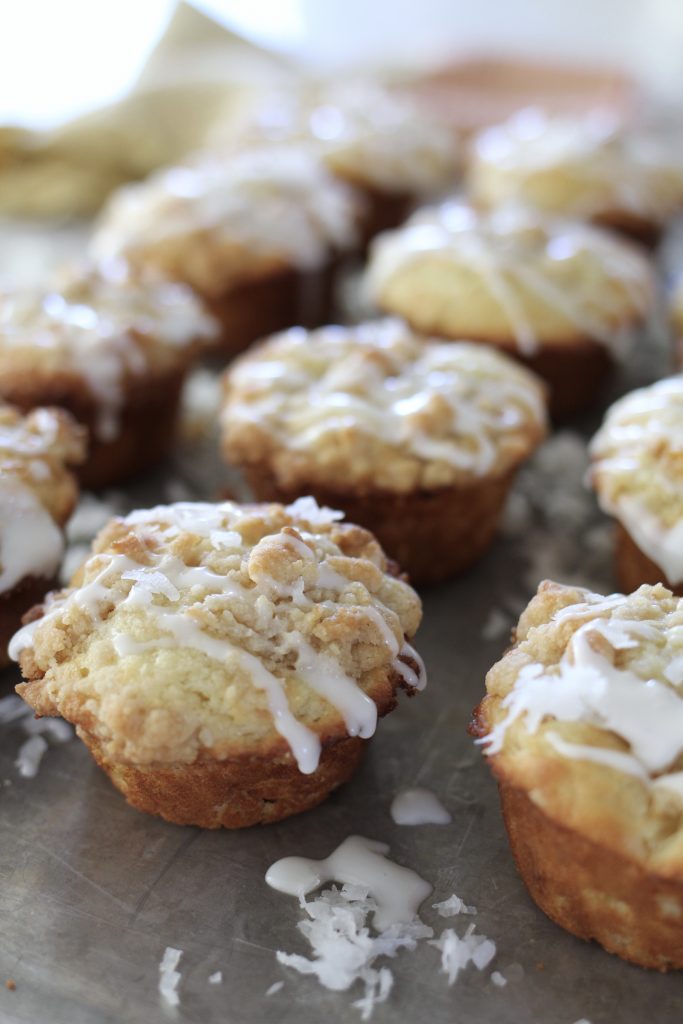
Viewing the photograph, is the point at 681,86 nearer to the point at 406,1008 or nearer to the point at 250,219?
the point at 250,219

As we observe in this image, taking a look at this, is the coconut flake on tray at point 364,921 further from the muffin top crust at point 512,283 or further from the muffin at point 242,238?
the muffin at point 242,238

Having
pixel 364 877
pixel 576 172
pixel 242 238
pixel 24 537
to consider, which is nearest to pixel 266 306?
pixel 242 238

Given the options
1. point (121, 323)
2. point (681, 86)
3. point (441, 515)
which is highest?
point (121, 323)

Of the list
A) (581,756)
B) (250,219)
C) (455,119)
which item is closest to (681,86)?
(455,119)

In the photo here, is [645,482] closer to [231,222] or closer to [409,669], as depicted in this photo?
[409,669]

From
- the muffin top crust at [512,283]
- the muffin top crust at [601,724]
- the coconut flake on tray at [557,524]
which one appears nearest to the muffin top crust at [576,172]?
the muffin top crust at [512,283]

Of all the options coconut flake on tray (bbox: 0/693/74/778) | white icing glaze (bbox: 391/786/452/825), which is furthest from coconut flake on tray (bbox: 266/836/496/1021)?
coconut flake on tray (bbox: 0/693/74/778)
